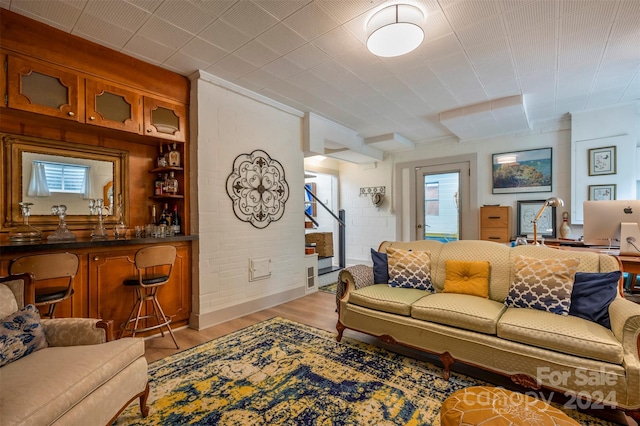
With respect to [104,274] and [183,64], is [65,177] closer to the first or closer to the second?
[104,274]

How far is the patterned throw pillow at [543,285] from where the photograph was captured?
2.08 m

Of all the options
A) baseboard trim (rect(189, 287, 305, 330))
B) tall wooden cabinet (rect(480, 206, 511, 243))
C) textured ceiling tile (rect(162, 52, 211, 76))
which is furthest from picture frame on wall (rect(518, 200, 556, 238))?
textured ceiling tile (rect(162, 52, 211, 76))

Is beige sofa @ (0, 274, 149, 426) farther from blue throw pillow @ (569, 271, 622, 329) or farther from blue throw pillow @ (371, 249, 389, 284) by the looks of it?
blue throw pillow @ (569, 271, 622, 329)

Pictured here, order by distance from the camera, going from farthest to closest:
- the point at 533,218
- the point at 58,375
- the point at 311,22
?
the point at 533,218 → the point at 311,22 → the point at 58,375

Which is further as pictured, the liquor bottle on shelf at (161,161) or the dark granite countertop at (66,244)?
the liquor bottle on shelf at (161,161)

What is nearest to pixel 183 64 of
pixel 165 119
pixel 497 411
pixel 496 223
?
pixel 165 119

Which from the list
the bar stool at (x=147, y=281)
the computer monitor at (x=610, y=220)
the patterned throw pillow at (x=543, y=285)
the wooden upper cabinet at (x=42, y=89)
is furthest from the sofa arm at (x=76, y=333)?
the computer monitor at (x=610, y=220)

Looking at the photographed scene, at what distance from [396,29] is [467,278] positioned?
2111mm

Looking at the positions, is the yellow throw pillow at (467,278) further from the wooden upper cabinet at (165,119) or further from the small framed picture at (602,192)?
the wooden upper cabinet at (165,119)

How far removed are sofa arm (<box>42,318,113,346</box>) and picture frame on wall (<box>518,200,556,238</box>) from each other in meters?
5.52

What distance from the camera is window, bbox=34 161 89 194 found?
2.58m

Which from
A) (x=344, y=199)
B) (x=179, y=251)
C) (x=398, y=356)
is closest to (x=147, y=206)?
(x=179, y=251)

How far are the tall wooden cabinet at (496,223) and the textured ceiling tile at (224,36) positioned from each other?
4.47 meters

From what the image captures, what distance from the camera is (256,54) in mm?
2746
